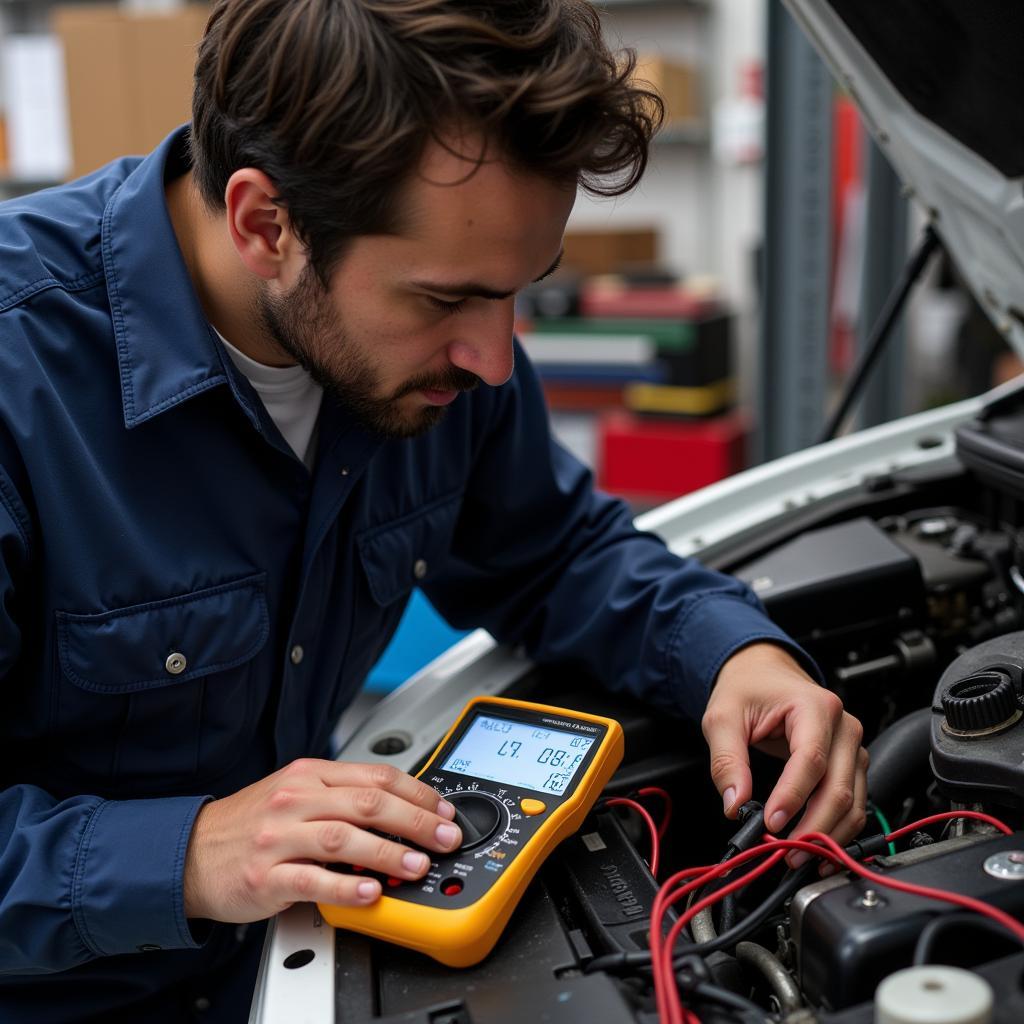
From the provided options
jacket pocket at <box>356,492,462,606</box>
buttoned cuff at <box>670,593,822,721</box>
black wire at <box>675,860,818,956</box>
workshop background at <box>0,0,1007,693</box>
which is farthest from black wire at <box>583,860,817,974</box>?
workshop background at <box>0,0,1007,693</box>

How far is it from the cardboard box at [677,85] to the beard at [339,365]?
8.65 ft

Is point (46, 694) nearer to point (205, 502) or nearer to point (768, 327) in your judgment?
point (205, 502)

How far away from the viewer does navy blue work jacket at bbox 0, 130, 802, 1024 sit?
757 millimetres

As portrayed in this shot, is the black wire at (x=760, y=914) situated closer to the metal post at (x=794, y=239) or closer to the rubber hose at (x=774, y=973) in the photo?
the rubber hose at (x=774, y=973)

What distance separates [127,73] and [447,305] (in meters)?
2.99

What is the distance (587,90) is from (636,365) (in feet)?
8.38

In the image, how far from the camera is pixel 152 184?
36.8 inches

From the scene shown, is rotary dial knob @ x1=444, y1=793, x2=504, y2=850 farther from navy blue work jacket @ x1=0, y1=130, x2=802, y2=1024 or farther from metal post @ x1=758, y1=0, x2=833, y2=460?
metal post @ x1=758, y1=0, x2=833, y2=460

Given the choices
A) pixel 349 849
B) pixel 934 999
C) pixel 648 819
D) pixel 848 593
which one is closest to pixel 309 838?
pixel 349 849

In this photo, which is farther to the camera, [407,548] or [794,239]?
[794,239]

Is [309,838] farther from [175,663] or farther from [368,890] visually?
[175,663]

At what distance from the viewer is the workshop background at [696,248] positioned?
7.97ft

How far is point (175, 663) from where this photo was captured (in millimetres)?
891

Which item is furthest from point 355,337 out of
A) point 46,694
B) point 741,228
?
point 741,228
